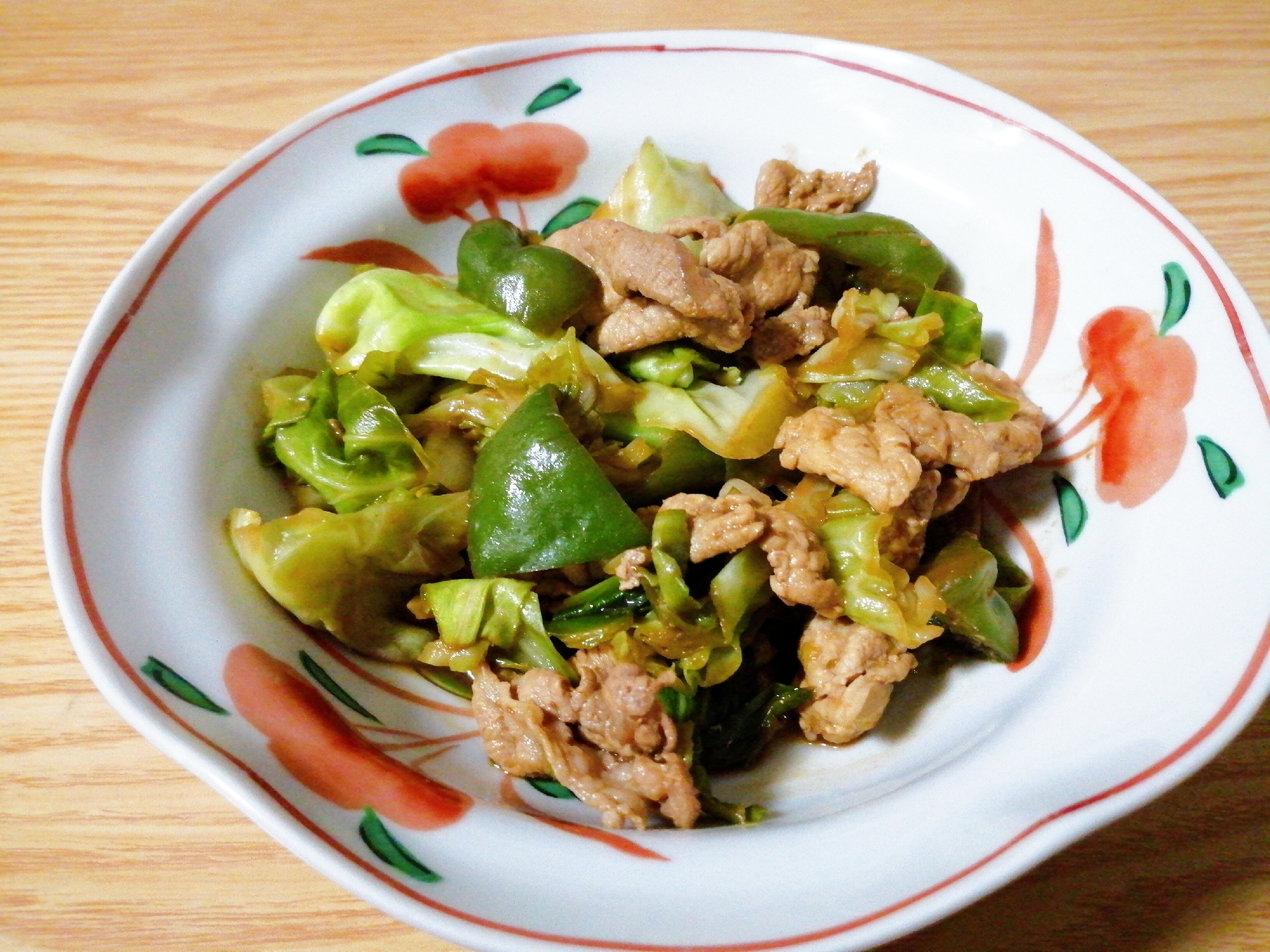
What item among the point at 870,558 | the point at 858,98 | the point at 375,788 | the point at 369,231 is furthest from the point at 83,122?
the point at 870,558

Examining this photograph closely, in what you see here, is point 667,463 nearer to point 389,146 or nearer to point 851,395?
point 851,395

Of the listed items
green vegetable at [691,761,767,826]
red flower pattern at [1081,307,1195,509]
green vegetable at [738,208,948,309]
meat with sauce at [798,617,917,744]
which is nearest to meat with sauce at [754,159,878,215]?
green vegetable at [738,208,948,309]

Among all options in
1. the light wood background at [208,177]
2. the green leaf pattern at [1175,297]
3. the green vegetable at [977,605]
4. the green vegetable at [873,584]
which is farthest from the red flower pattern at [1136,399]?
the light wood background at [208,177]

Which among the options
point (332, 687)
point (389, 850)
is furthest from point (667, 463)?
point (389, 850)

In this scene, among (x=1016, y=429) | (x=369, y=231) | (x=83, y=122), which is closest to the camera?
(x=1016, y=429)

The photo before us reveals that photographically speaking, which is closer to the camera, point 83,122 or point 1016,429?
point 1016,429

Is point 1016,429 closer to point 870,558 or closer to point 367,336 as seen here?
point 870,558

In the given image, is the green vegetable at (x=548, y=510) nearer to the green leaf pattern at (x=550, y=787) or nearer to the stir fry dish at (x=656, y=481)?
the stir fry dish at (x=656, y=481)

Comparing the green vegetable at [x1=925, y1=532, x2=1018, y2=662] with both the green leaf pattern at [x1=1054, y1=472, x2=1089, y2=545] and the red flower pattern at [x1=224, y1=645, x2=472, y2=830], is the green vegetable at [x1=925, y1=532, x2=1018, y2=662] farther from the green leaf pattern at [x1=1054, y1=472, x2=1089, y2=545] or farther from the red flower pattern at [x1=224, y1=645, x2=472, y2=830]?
the red flower pattern at [x1=224, y1=645, x2=472, y2=830]
